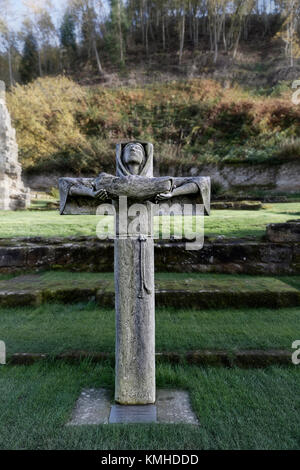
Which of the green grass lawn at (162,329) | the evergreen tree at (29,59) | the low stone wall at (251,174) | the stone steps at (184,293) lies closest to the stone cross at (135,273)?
the green grass lawn at (162,329)

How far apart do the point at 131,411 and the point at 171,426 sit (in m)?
0.28

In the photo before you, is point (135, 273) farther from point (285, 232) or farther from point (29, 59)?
point (29, 59)

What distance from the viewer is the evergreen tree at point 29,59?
3734 centimetres

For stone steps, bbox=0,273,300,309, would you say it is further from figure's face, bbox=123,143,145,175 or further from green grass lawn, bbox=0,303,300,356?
figure's face, bbox=123,143,145,175

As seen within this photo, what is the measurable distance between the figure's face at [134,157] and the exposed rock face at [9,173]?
1294 cm

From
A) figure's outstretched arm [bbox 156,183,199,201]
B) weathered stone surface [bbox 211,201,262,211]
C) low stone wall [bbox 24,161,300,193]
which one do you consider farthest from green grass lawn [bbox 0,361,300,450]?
low stone wall [bbox 24,161,300,193]

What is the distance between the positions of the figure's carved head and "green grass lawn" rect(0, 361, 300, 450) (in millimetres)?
1564

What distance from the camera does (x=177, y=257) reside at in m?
5.04

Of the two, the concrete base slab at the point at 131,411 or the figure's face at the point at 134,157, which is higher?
the figure's face at the point at 134,157

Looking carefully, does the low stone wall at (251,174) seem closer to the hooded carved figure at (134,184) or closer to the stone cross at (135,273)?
the hooded carved figure at (134,184)

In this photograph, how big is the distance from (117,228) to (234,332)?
5.60ft

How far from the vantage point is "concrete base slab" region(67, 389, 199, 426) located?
1.77 meters

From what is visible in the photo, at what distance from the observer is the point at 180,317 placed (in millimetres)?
3268

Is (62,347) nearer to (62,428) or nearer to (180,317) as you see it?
(62,428)
